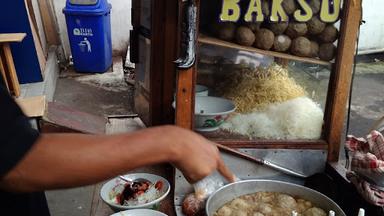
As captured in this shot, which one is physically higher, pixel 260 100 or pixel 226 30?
pixel 226 30

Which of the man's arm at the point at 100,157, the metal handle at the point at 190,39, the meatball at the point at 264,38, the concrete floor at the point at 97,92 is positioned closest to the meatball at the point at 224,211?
the metal handle at the point at 190,39

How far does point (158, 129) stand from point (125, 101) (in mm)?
4647

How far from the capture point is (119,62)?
708 centimetres

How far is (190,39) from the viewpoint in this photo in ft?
7.06

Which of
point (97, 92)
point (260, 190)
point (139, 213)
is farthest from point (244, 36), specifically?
point (97, 92)

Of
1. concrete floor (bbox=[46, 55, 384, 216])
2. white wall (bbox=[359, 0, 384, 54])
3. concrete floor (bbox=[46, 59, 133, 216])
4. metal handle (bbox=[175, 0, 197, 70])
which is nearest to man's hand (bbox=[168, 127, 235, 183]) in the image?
metal handle (bbox=[175, 0, 197, 70])

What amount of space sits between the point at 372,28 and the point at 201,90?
680 centimetres

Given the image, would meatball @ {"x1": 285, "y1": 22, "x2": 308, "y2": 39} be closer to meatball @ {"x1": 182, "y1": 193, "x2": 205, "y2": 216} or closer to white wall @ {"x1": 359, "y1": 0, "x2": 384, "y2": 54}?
meatball @ {"x1": 182, "y1": 193, "x2": 205, "y2": 216}

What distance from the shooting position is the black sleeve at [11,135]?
77 cm

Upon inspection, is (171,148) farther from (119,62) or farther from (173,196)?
(119,62)

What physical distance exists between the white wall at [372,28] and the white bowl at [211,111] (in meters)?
6.25

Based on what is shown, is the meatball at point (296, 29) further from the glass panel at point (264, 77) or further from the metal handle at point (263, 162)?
the metal handle at point (263, 162)

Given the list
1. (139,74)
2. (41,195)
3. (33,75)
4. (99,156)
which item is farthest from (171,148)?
(33,75)

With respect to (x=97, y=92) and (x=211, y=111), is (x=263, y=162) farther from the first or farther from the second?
(x=97, y=92)
